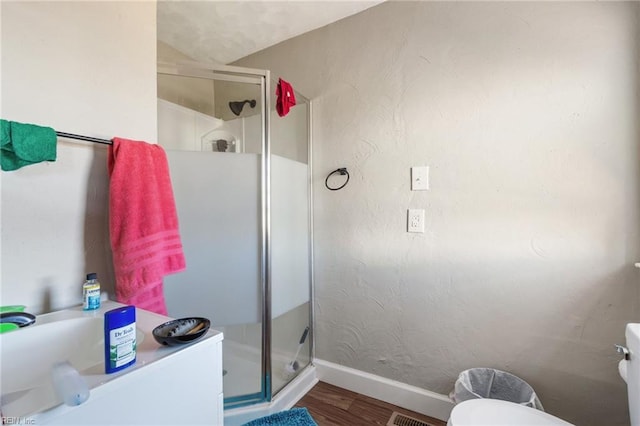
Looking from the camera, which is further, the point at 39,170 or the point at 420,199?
the point at 420,199

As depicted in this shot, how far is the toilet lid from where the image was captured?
875 millimetres

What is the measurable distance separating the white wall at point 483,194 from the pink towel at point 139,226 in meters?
0.94

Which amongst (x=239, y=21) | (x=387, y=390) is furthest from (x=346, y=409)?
(x=239, y=21)

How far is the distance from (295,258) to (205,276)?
52 cm

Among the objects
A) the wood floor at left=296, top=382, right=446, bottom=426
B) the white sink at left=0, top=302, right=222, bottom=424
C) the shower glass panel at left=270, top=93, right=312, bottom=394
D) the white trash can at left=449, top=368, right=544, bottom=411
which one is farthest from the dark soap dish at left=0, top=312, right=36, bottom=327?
the white trash can at left=449, top=368, right=544, bottom=411

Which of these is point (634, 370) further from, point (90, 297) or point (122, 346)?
point (90, 297)

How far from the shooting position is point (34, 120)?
0.82 meters

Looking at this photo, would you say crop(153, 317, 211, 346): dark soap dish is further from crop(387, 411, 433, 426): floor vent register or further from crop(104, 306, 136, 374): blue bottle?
crop(387, 411, 433, 426): floor vent register

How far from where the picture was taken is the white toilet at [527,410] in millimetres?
756

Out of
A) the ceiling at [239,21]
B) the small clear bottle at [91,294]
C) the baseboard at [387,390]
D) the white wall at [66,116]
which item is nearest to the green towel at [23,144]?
the white wall at [66,116]

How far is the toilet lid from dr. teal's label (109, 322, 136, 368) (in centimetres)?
96

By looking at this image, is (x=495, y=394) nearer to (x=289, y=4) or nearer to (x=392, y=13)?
(x=392, y=13)

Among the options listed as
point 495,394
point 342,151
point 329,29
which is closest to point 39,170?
point 342,151

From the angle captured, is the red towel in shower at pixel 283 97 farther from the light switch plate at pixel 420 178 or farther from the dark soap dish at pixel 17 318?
the dark soap dish at pixel 17 318
